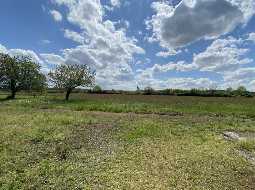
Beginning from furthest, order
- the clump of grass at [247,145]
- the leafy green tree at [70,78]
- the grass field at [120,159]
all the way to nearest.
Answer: the leafy green tree at [70,78] → the clump of grass at [247,145] → the grass field at [120,159]

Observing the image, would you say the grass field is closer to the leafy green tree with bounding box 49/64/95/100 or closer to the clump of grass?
the clump of grass

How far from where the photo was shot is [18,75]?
65.3 metres

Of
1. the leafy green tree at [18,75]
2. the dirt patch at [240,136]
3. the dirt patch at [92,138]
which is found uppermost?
the leafy green tree at [18,75]

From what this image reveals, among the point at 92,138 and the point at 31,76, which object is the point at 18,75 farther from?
the point at 92,138

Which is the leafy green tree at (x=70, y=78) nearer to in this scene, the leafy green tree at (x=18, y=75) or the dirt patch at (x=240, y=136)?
the leafy green tree at (x=18, y=75)

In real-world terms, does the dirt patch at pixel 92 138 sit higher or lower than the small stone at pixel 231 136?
higher

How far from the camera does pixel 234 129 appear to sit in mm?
23578

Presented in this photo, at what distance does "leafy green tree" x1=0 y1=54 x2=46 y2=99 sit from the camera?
211 ft

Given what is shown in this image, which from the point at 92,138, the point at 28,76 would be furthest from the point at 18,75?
the point at 92,138

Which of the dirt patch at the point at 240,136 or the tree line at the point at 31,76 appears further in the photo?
the tree line at the point at 31,76

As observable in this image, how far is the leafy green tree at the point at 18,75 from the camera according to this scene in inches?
2532

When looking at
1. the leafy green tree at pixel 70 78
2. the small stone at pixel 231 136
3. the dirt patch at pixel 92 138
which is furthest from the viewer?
the leafy green tree at pixel 70 78

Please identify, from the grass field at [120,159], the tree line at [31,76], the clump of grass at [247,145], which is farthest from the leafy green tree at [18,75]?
the clump of grass at [247,145]

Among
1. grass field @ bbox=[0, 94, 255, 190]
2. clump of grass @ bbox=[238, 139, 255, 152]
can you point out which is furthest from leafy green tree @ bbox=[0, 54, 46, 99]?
clump of grass @ bbox=[238, 139, 255, 152]
